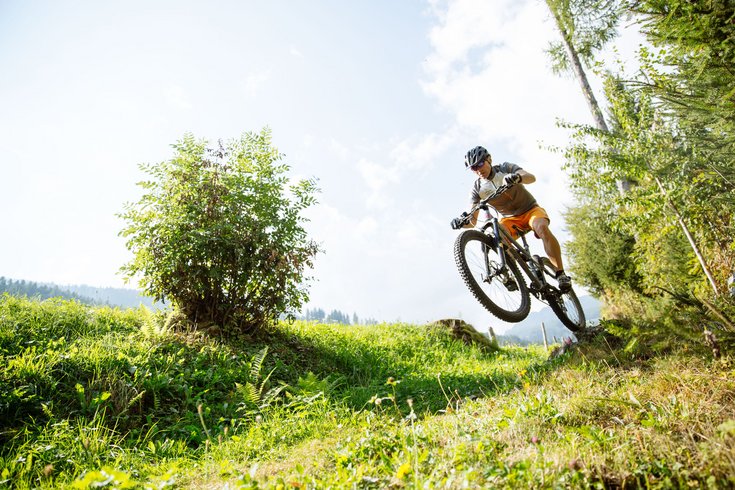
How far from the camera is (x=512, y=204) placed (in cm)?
602

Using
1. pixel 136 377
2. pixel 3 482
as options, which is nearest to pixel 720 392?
pixel 3 482

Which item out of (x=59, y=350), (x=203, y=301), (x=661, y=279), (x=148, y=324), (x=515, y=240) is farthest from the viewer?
(x=661, y=279)

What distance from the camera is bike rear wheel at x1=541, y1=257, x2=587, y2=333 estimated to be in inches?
234

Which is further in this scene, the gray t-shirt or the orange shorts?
the orange shorts

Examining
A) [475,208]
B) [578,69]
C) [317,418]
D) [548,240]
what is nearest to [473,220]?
[475,208]

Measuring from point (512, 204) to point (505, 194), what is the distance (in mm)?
231

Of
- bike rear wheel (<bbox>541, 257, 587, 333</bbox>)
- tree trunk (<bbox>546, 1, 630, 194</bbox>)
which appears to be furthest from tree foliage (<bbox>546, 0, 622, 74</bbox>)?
bike rear wheel (<bbox>541, 257, 587, 333</bbox>)

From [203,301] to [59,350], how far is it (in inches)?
86.8

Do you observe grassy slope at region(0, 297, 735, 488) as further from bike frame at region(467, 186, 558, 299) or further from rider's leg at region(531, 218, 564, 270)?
rider's leg at region(531, 218, 564, 270)

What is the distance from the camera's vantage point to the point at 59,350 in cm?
499

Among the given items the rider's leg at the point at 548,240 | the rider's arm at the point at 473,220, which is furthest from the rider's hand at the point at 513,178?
the rider's leg at the point at 548,240

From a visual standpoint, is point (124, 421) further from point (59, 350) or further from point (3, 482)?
point (59, 350)

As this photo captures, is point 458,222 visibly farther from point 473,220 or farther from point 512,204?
point 512,204

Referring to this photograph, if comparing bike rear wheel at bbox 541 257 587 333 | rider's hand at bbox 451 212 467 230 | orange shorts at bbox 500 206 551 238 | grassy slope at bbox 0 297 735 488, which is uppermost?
orange shorts at bbox 500 206 551 238
